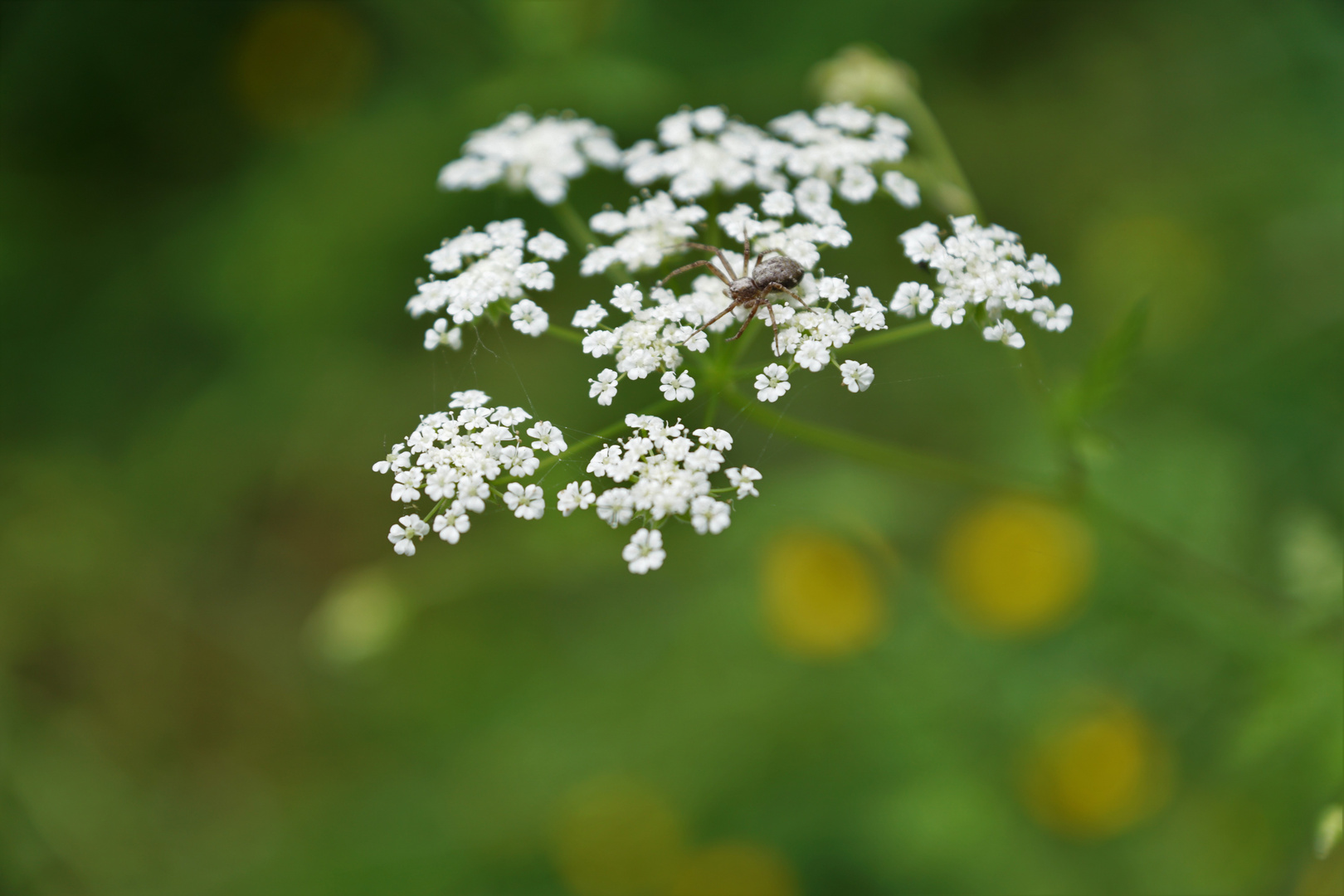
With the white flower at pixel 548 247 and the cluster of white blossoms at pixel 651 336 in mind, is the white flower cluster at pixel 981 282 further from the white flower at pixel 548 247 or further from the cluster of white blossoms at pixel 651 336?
the white flower at pixel 548 247

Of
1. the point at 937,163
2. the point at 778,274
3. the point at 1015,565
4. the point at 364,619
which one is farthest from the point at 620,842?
the point at 937,163

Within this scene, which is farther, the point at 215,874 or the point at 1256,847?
the point at 215,874

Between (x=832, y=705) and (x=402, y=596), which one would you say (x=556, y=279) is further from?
(x=832, y=705)

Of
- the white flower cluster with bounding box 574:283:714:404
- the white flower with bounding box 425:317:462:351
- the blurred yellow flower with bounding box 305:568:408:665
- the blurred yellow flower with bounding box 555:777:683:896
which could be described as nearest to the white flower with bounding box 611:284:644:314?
the white flower cluster with bounding box 574:283:714:404

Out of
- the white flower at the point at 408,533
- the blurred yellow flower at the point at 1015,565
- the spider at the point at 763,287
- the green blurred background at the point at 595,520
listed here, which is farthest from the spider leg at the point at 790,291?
the blurred yellow flower at the point at 1015,565

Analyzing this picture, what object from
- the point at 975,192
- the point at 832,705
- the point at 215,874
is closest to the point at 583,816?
the point at 832,705

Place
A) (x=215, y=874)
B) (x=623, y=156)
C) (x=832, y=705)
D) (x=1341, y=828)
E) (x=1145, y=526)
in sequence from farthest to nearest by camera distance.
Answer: (x=215, y=874) → (x=832, y=705) → (x=1145, y=526) → (x=623, y=156) → (x=1341, y=828)
